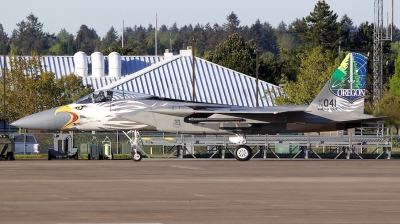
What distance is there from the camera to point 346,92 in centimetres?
2780

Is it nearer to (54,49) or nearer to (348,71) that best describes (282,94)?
(348,71)

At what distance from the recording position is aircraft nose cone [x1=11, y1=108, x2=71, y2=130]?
28.0 meters

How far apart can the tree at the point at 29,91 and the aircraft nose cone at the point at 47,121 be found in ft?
73.5

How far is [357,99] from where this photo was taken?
2780 cm

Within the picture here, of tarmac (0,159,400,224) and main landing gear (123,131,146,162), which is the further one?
main landing gear (123,131,146,162)


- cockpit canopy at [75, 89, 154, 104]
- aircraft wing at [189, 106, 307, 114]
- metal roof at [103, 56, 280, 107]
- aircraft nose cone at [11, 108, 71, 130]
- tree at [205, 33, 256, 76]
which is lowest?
aircraft nose cone at [11, 108, 71, 130]

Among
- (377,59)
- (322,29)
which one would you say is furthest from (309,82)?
(322,29)

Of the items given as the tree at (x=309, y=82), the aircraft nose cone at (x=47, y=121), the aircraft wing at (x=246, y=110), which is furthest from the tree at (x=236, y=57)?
the aircraft nose cone at (x=47, y=121)

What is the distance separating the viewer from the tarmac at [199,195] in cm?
1184

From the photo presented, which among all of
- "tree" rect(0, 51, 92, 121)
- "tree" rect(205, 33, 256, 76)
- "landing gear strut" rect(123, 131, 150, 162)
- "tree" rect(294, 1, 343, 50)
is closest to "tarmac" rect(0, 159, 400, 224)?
"landing gear strut" rect(123, 131, 150, 162)

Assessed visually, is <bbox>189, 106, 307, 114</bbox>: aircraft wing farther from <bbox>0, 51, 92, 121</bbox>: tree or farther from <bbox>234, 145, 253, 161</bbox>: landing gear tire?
<bbox>0, 51, 92, 121</bbox>: tree

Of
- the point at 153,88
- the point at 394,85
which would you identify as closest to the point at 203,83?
the point at 153,88

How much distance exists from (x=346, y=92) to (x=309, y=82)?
27.8 m

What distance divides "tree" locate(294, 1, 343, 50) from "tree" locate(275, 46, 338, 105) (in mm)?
37122
